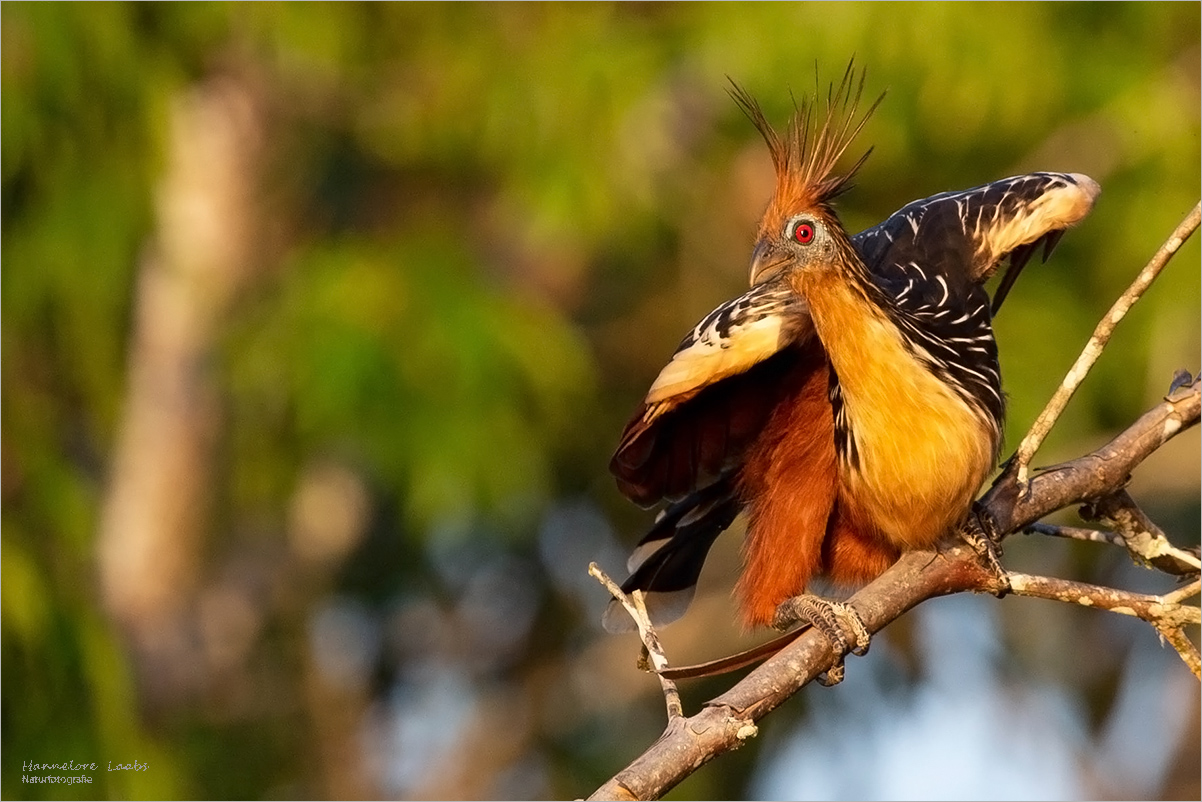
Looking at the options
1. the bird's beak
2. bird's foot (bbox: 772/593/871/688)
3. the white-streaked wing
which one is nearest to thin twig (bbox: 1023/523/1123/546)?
bird's foot (bbox: 772/593/871/688)

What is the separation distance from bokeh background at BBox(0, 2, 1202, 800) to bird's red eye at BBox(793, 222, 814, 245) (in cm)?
289

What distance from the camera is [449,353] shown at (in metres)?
7.31

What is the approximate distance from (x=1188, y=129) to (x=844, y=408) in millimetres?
4566

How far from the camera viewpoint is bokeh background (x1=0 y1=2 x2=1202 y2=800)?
7203mm

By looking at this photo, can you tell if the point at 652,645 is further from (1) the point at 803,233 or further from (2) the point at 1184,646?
(1) the point at 803,233

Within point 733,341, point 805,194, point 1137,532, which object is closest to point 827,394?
point 733,341

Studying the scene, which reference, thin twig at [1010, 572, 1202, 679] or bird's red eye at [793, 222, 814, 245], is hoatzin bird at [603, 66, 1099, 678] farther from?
thin twig at [1010, 572, 1202, 679]

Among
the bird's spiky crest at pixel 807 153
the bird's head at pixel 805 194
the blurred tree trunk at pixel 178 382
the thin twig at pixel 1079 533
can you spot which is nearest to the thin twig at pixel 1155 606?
the thin twig at pixel 1079 533

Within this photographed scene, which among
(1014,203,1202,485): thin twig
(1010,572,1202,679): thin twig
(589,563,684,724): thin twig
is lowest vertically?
(1010,572,1202,679): thin twig

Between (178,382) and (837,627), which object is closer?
(837,627)

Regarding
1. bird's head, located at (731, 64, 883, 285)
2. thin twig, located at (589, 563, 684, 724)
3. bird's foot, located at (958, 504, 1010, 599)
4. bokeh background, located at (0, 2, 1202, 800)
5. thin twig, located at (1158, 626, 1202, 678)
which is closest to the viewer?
thin twig, located at (589, 563, 684, 724)

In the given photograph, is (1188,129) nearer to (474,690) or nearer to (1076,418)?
(1076,418)

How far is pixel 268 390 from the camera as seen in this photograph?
25.0ft

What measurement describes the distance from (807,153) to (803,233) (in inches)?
11.2
